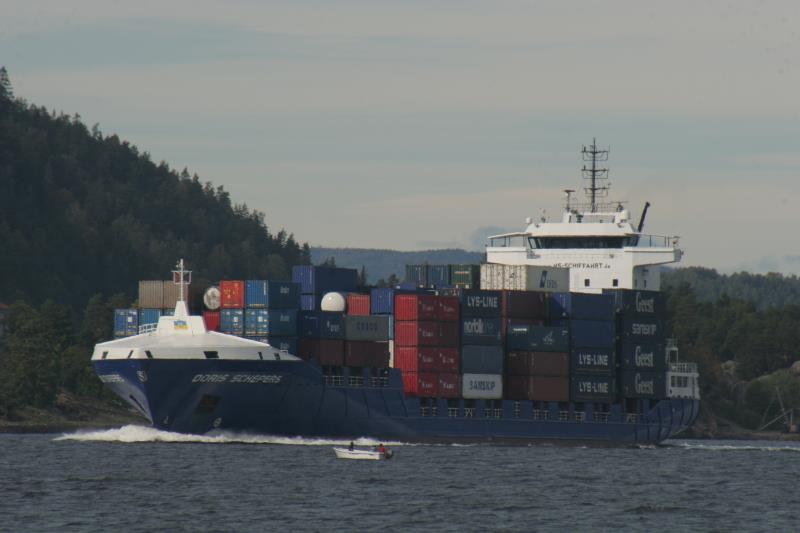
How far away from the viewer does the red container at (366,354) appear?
9612 centimetres

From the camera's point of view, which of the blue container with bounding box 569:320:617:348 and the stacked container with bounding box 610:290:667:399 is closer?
the blue container with bounding box 569:320:617:348

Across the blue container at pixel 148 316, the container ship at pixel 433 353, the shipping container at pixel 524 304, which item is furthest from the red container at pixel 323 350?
the shipping container at pixel 524 304

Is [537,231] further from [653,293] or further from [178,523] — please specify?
[178,523]

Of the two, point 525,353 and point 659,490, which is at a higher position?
point 525,353

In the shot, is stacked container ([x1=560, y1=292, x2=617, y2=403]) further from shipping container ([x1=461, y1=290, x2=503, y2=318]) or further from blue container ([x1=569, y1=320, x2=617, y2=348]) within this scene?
shipping container ([x1=461, y1=290, x2=503, y2=318])

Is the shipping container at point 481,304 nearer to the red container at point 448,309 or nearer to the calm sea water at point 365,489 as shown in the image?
the red container at point 448,309

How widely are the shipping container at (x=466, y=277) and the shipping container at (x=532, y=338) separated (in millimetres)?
7300

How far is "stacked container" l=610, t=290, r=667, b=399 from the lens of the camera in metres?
111

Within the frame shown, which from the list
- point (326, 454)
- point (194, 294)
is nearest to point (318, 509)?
point (326, 454)

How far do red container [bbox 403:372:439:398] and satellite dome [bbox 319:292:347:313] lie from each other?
5504 millimetres

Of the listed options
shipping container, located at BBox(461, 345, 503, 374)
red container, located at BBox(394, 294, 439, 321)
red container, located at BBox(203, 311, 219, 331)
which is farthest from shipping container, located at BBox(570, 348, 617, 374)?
red container, located at BBox(203, 311, 219, 331)

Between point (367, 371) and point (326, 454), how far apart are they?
23.5 feet

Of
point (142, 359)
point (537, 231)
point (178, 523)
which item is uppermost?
point (537, 231)

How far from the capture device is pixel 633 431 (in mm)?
112812
